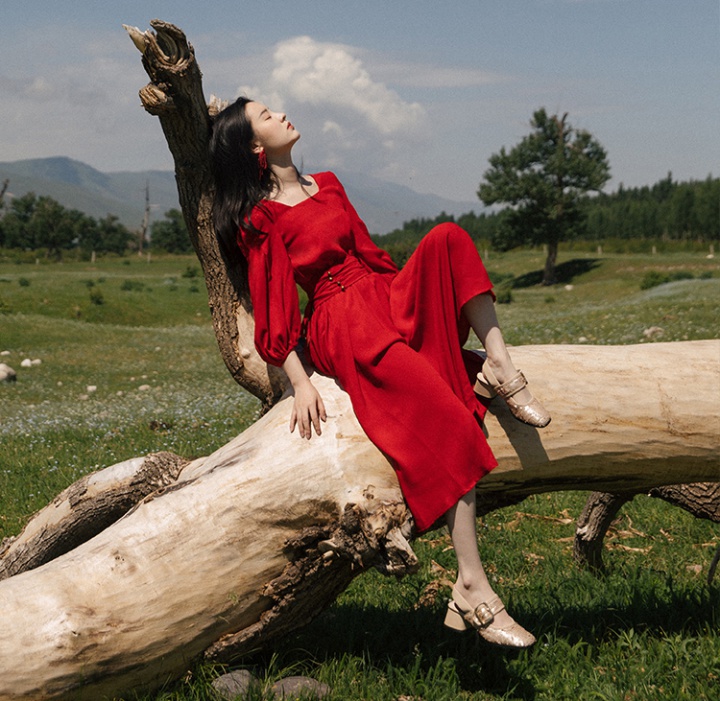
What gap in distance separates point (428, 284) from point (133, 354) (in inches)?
832

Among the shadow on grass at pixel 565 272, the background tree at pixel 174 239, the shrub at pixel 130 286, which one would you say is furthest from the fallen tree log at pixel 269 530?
the background tree at pixel 174 239

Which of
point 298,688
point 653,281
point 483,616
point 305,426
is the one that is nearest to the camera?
point 483,616

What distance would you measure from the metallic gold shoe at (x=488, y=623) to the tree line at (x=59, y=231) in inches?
3801

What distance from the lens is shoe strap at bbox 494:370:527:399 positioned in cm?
455

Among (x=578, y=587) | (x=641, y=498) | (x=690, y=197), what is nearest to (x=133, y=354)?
(x=641, y=498)

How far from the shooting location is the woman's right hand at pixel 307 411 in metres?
4.63

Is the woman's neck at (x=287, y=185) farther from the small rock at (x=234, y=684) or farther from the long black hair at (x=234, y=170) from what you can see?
the small rock at (x=234, y=684)

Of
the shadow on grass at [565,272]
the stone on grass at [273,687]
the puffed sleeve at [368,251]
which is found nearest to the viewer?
the stone on grass at [273,687]

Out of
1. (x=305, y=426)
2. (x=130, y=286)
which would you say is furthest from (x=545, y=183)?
(x=305, y=426)

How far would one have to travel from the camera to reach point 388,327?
491cm

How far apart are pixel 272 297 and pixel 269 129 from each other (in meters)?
1.17

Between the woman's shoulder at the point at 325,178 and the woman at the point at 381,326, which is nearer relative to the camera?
the woman at the point at 381,326

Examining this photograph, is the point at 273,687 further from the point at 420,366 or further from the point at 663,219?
the point at 663,219

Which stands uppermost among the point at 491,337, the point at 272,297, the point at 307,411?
the point at 272,297
